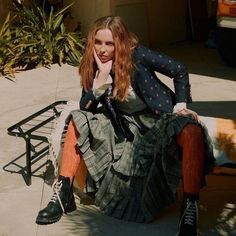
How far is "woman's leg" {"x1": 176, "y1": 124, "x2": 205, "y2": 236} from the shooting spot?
114 inches

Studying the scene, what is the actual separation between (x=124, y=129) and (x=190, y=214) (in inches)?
27.0

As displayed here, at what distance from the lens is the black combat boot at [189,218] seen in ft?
9.45

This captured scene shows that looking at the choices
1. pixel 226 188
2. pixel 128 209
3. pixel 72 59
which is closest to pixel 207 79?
pixel 72 59

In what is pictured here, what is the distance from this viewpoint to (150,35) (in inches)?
352

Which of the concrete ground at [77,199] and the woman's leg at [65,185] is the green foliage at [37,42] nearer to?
the concrete ground at [77,199]

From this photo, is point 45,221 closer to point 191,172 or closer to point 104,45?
point 191,172

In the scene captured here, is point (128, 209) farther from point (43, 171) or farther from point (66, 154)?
point (43, 171)

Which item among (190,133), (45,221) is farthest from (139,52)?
(45,221)

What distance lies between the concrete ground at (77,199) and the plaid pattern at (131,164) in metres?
0.10

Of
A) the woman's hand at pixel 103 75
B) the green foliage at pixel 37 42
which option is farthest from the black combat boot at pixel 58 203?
the green foliage at pixel 37 42

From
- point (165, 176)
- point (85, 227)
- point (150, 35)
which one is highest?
point (165, 176)

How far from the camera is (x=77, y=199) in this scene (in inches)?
137

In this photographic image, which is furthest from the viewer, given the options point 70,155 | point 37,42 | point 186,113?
point 37,42

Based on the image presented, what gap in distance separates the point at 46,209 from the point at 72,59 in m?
4.43
